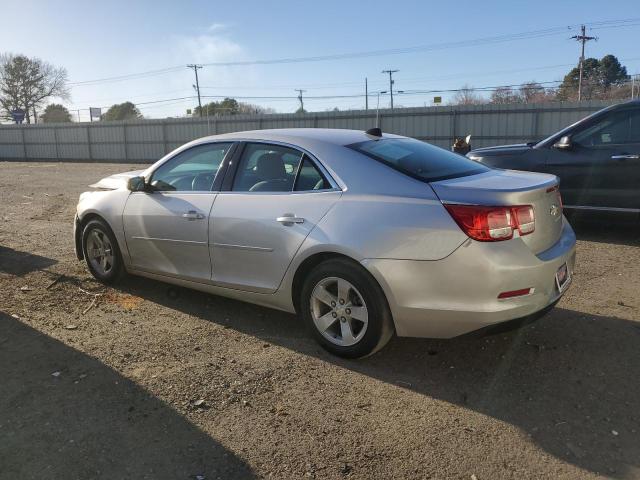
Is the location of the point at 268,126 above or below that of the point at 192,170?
above

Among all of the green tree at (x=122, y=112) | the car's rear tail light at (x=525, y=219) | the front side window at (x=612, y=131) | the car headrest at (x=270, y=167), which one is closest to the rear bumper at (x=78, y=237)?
the car headrest at (x=270, y=167)

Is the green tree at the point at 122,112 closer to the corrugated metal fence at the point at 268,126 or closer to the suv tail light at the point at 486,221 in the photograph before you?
the corrugated metal fence at the point at 268,126

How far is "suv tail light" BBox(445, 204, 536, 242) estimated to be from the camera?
10.4 feet

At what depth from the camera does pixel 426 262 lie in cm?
326

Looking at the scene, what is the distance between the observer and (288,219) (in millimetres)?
3820

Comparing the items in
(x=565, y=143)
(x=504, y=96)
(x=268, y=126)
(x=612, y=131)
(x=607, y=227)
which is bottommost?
(x=607, y=227)

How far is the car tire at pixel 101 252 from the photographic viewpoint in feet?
17.1

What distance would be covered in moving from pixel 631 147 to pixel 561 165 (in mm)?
841

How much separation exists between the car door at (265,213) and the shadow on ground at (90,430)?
45.9 inches

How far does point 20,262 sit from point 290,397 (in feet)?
14.9

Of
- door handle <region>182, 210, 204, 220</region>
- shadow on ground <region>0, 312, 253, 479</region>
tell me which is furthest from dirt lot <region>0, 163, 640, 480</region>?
door handle <region>182, 210, 204, 220</region>

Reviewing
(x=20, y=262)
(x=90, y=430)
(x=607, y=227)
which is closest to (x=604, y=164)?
(x=607, y=227)

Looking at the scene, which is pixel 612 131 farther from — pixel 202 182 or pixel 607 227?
pixel 202 182

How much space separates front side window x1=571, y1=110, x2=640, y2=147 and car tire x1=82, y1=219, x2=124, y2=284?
5.90 meters
